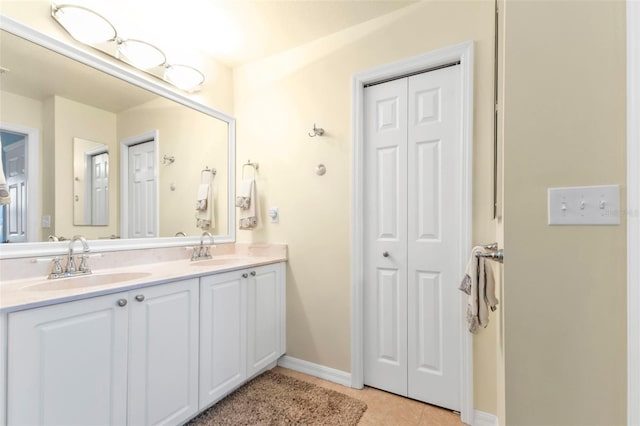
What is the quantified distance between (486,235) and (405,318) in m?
0.72

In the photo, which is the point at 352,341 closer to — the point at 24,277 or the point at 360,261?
the point at 360,261

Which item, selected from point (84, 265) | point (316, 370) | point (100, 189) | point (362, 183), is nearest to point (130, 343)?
point (84, 265)

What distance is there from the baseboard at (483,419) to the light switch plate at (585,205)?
51.6 inches

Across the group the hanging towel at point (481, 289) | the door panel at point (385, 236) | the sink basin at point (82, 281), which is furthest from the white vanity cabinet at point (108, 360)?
the hanging towel at point (481, 289)

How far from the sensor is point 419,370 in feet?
5.73

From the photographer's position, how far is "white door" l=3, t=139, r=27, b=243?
1312 mm

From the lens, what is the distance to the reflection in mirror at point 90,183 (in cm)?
159

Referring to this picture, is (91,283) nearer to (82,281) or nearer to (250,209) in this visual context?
(82,281)

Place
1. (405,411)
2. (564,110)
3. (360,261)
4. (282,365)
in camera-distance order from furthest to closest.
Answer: (282,365) → (360,261) → (405,411) → (564,110)

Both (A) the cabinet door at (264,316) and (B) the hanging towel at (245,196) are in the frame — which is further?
(B) the hanging towel at (245,196)

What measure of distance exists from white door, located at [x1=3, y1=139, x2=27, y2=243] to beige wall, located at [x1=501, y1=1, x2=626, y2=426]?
6.95ft

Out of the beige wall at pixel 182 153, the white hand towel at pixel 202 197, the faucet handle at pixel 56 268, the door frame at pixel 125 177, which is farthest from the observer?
the white hand towel at pixel 202 197

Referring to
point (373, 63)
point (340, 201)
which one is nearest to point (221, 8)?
point (373, 63)
